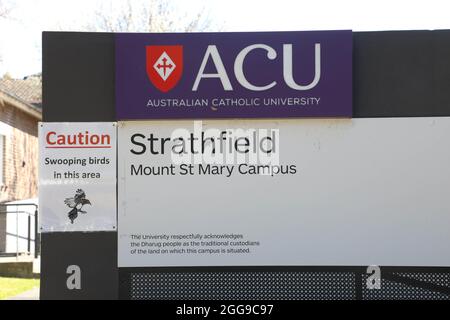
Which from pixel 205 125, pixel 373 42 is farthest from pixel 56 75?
pixel 373 42

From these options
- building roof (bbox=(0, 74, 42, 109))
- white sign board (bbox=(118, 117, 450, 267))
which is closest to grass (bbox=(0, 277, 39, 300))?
white sign board (bbox=(118, 117, 450, 267))

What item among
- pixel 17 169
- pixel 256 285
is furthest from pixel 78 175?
pixel 17 169

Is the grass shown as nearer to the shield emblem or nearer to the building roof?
the shield emblem

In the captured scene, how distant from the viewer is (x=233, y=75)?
18.6ft

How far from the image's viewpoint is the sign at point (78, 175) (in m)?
5.65

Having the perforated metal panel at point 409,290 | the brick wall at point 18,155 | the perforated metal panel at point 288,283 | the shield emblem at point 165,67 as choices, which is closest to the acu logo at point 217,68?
the shield emblem at point 165,67

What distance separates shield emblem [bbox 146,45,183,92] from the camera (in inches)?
222

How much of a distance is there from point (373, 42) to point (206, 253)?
2.42 meters

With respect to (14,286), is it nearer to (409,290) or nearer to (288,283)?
(288,283)

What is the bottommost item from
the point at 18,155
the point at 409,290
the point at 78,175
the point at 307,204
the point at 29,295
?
the point at 29,295

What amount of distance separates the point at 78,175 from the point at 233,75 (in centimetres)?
166

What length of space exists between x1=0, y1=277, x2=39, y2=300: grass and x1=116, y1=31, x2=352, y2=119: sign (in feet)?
17.6

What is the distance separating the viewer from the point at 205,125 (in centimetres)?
566
